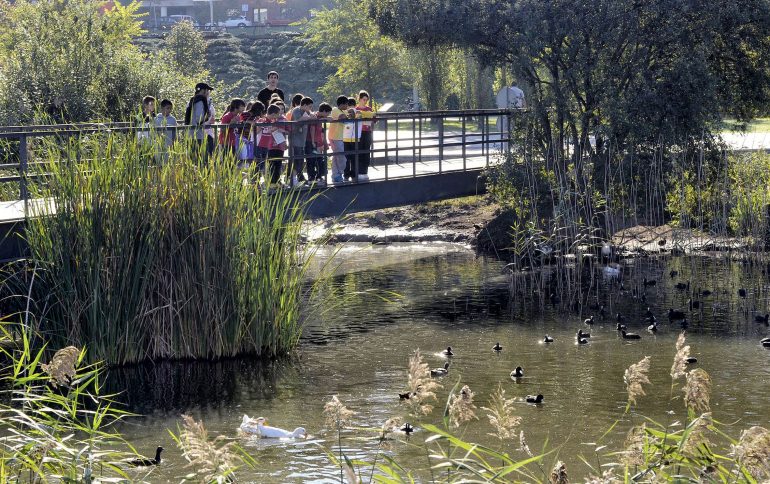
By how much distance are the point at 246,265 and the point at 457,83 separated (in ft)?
105

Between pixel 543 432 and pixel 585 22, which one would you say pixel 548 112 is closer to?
pixel 585 22

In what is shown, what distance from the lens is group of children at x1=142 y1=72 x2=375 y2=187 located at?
52.8 ft

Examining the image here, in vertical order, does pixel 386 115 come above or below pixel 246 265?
above

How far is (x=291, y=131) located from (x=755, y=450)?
13686 millimetres

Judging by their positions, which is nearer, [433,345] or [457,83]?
[433,345]

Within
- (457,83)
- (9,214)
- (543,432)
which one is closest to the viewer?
(543,432)

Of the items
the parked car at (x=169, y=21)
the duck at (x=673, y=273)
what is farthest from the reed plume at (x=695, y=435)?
the parked car at (x=169, y=21)

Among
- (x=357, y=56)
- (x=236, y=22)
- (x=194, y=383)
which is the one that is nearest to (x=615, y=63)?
(x=194, y=383)

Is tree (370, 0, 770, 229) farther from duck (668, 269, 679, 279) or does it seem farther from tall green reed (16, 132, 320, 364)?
tall green reed (16, 132, 320, 364)

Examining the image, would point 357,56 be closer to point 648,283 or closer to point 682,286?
point 648,283

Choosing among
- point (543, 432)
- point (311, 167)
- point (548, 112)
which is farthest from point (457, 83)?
point (543, 432)

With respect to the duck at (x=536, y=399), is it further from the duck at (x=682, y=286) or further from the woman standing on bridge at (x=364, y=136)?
the woman standing on bridge at (x=364, y=136)

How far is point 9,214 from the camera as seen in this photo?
45.2 feet

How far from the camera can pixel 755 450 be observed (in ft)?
14.9
